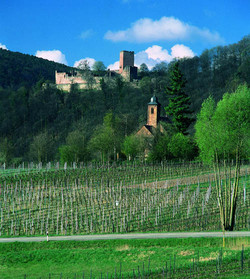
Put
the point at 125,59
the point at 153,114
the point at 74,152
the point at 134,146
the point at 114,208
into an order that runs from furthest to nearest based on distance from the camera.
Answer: the point at 125,59, the point at 153,114, the point at 74,152, the point at 134,146, the point at 114,208

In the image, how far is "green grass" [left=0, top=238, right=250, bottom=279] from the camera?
20.3m

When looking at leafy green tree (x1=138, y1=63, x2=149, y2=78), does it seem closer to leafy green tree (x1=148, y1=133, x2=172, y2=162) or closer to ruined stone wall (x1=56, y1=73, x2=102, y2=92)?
ruined stone wall (x1=56, y1=73, x2=102, y2=92)

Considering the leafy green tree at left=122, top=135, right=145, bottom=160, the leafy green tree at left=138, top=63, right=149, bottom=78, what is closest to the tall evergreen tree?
the leafy green tree at left=122, top=135, right=145, bottom=160

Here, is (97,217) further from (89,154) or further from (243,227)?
(89,154)

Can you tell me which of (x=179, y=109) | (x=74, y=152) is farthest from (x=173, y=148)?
(x=74, y=152)

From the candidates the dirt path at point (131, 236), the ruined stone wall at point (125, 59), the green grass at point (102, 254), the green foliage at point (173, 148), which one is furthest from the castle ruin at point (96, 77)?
the green grass at point (102, 254)

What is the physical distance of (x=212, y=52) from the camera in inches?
4867

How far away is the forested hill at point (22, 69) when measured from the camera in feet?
472

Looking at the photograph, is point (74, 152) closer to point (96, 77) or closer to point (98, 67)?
point (96, 77)

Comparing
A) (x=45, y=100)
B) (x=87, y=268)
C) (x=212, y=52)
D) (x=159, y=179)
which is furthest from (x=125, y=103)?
(x=87, y=268)

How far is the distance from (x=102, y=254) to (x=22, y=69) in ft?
483

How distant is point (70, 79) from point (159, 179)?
8910 centimetres

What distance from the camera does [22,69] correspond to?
527ft

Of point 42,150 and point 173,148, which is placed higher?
point 42,150
